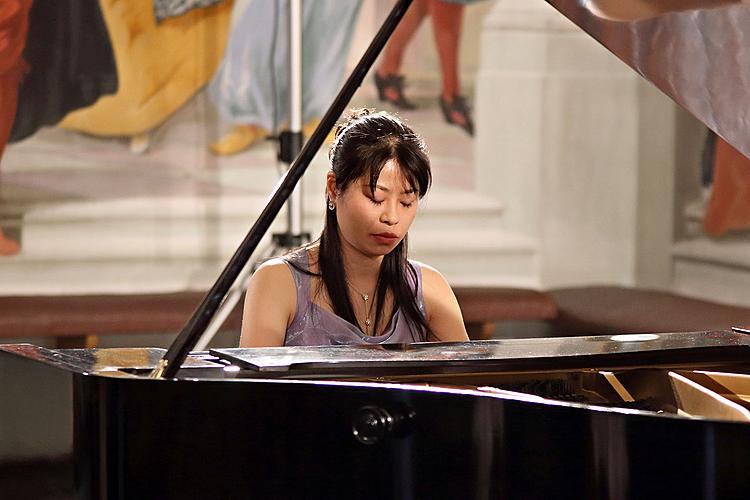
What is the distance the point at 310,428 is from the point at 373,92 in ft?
8.78

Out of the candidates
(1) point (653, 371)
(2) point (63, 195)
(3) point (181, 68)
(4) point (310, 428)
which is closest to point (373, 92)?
(3) point (181, 68)

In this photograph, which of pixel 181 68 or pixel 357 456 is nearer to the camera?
pixel 357 456

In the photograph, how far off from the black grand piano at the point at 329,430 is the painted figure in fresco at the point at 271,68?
2.27m

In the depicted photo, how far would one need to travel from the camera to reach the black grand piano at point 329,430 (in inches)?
53.4

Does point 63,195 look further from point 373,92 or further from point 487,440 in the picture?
point 487,440

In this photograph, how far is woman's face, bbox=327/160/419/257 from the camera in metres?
1.97

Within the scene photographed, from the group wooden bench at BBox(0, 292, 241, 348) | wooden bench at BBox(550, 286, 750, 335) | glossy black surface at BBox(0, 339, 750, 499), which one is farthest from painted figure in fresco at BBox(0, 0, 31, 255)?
glossy black surface at BBox(0, 339, 750, 499)

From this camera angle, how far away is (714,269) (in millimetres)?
3914

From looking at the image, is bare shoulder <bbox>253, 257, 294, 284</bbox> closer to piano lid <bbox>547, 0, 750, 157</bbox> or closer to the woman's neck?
the woman's neck

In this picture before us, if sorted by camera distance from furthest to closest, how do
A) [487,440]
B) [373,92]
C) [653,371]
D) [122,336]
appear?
[373,92] → [122,336] → [653,371] → [487,440]

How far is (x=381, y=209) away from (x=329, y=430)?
0.58 metres

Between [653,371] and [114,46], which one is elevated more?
[114,46]

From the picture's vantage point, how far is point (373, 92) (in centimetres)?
404

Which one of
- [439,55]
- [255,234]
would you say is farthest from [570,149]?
[255,234]
